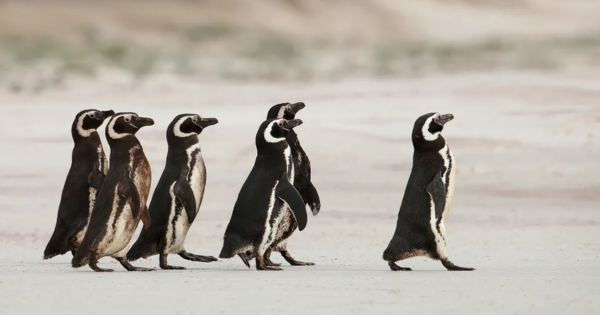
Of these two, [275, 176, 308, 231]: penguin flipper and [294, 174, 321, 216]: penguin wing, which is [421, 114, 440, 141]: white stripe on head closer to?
[275, 176, 308, 231]: penguin flipper

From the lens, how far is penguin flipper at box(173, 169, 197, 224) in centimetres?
917

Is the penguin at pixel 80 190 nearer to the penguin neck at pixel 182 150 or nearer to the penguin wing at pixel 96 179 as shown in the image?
the penguin wing at pixel 96 179

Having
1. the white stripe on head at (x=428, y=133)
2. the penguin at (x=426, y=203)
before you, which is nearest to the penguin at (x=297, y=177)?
the penguin at (x=426, y=203)

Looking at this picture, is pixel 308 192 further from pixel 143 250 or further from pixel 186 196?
pixel 143 250

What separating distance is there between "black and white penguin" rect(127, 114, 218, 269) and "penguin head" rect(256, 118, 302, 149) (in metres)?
0.48

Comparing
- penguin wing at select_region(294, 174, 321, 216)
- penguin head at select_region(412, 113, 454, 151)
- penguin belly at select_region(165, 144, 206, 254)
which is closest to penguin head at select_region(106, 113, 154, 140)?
penguin belly at select_region(165, 144, 206, 254)

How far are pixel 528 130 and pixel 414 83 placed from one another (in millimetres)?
11206

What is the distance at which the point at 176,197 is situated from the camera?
926 cm

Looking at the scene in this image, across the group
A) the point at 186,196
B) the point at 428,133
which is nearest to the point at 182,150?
the point at 186,196

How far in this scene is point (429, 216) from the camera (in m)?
8.66

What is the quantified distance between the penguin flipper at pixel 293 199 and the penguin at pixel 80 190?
1.46 metres

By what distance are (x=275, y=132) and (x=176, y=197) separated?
2.89ft

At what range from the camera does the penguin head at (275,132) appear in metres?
9.27

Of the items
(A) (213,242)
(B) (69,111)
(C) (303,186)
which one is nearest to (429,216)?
(C) (303,186)
